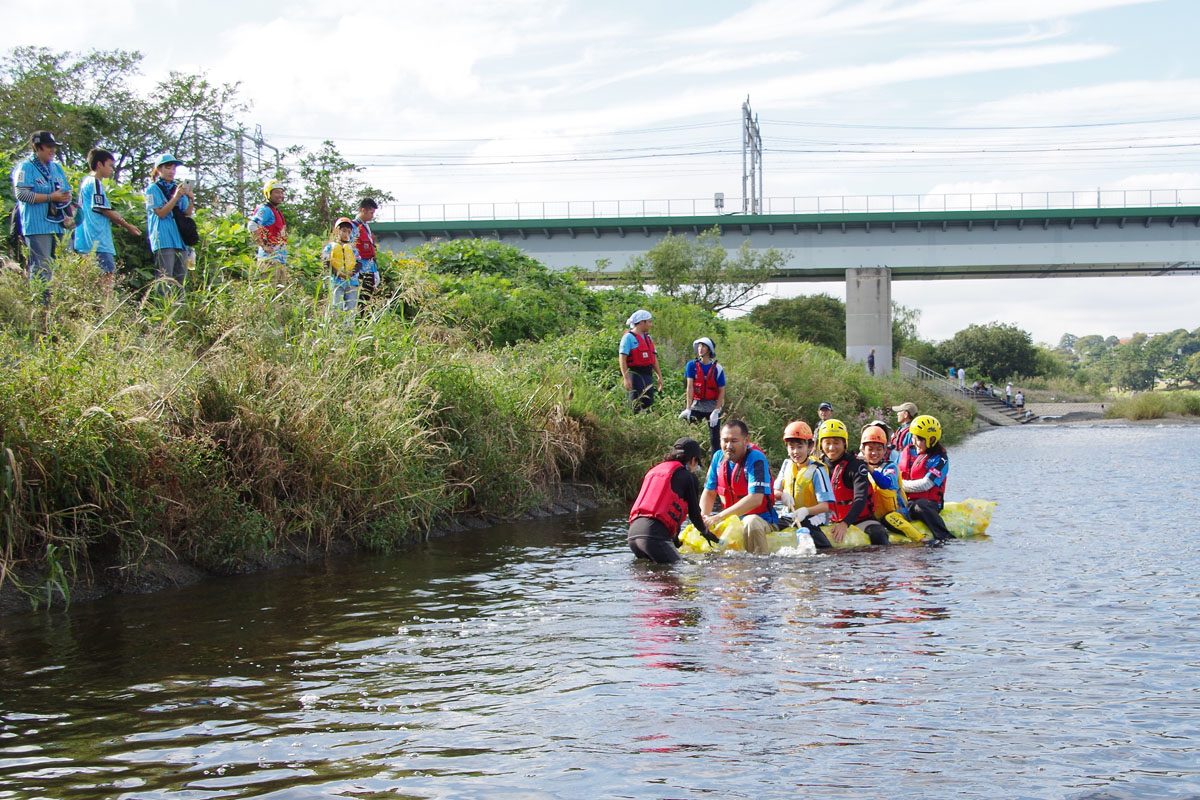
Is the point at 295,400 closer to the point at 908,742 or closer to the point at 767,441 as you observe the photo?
the point at 908,742

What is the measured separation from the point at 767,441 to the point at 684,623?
14.1 meters

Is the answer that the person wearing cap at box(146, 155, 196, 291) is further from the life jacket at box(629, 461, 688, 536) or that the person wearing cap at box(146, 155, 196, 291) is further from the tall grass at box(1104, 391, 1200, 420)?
the tall grass at box(1104, 391, 1200, 420)

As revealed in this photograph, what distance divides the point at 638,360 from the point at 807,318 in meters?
52.6

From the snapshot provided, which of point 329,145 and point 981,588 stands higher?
point 329,145

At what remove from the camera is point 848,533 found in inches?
451

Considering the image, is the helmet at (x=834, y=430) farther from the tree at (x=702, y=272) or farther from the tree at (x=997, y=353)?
the tree at (x=997, y=353)

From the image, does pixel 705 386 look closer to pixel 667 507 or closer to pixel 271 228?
pixel 667 507

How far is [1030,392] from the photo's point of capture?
74.9 m

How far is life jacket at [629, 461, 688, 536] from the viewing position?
10.5m

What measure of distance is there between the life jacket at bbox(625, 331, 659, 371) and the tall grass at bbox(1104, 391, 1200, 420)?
1664 inches

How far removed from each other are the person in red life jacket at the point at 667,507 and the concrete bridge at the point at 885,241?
43.1m

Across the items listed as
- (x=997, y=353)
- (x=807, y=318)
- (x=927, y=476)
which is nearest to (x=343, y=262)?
(x=927, y=476)

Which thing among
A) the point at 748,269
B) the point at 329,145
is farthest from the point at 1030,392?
the point at 329,145

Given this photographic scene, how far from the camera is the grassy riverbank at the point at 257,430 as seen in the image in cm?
859
